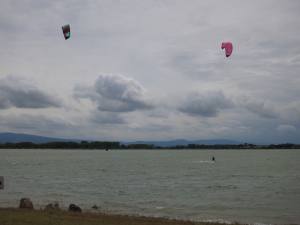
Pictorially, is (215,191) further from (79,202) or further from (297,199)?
(79,202)

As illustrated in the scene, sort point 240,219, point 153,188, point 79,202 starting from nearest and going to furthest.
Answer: point 240,219 → point 79,202 → point 153,188

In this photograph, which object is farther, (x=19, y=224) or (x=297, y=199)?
(x=297, y=199)

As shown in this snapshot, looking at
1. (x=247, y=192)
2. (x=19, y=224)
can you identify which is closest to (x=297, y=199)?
(x=247, y=192)

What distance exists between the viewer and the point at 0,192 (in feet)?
137

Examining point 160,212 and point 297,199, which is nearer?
point 160,212

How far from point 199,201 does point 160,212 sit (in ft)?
24.3

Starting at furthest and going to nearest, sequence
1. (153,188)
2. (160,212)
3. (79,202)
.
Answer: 1. (153,188)
2. (79,202)
3. (160,212)

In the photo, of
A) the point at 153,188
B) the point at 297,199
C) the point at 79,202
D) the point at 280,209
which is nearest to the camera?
the point at 280,209

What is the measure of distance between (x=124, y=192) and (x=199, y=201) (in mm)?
9939

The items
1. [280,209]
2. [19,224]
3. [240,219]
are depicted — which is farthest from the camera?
[280,209]

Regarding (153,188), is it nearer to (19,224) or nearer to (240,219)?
(240,219)

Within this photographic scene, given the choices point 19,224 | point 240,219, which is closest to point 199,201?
point 240,219

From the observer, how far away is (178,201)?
37688 mm

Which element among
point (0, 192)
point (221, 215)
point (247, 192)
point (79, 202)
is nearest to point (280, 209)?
point (221, 215)
